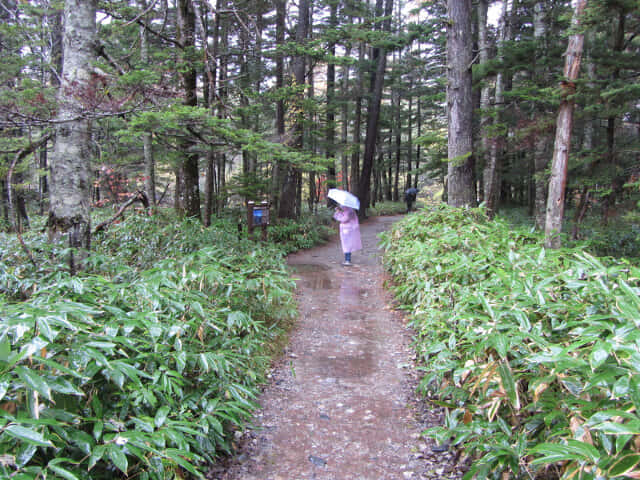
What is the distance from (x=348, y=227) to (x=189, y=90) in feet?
15.1

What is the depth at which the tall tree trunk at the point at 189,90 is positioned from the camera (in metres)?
7.30

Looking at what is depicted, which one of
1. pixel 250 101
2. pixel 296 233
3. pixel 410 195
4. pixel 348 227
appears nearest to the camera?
pixel 250 101

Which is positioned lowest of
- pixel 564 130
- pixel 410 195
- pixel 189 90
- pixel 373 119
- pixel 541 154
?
pixel 410 195

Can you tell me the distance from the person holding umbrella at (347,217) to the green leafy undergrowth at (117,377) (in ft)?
17.0

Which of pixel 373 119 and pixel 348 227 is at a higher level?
pixel 373 119

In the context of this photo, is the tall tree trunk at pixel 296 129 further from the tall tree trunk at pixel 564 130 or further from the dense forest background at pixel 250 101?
the tall tree trunk at pixel 564 130

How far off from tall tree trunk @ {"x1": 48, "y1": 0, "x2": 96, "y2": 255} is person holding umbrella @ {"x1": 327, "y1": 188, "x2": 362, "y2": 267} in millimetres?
5360

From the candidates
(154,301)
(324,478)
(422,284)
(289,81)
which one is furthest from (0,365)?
(289,81)

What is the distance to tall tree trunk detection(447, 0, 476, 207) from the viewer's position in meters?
7.98

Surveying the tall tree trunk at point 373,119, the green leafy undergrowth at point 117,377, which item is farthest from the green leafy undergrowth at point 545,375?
the tall tree trunk at point 373,119

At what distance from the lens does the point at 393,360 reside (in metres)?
4.52

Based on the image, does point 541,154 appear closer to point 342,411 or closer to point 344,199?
point 344,199

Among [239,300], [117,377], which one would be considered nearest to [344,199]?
[239,300]

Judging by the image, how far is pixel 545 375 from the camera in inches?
88.6
